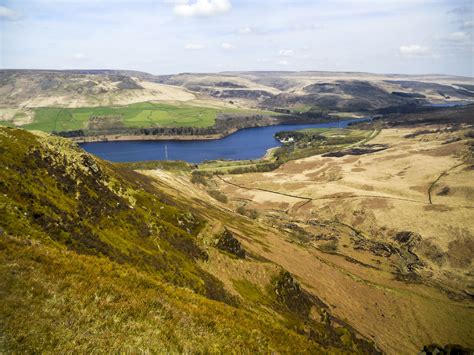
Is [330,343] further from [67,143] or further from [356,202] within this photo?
[356,202]

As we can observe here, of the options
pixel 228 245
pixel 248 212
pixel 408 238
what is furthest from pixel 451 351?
pixel 248 212

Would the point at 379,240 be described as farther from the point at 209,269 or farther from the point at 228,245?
the point at 209,269

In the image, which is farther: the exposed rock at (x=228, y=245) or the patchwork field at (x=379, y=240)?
the patchwork field at (x=379, y=240)

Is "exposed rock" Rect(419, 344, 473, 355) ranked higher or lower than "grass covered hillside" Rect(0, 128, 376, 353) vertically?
lower

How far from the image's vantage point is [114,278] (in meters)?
22.2

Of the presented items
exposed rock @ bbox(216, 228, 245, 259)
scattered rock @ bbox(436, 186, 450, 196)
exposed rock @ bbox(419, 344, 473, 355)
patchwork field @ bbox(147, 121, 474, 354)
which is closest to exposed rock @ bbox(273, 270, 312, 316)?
patchwork field @ bbox(147, 121, 474, 354)

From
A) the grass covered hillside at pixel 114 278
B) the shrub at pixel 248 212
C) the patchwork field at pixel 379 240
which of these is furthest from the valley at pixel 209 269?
the shrub at pixel 248 212

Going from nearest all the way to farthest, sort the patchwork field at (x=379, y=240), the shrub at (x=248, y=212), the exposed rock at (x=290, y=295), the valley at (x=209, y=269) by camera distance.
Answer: the valley at (x=209, y=269)
the exposed rock at (x=290, y=295)
the patchwork field at (x=379, y=240)
the shrub at (x=248, y=212)

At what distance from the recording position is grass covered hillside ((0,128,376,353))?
16047 mm

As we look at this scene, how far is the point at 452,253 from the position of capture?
106m

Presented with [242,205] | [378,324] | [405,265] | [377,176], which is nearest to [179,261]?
[378,324]

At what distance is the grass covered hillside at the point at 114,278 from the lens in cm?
1605

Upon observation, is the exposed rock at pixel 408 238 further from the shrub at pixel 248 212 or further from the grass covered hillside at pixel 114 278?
the grass covered hillside at pixel 114 278

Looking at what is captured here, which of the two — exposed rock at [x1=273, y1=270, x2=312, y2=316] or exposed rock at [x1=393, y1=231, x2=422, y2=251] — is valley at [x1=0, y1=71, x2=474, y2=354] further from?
exposed rock at [x1=393, y1=231, x2=422, y2=251]
